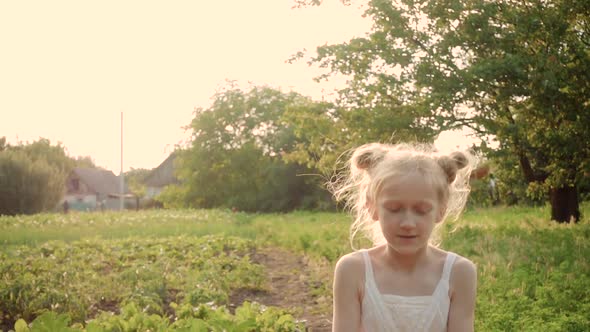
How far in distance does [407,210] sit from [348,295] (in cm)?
41

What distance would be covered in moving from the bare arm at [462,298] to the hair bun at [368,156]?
54 cm

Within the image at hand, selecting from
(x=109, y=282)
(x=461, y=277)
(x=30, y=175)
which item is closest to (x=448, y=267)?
(x=461, y=277)

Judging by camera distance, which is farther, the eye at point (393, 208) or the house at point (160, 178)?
the house at point (160, 178)

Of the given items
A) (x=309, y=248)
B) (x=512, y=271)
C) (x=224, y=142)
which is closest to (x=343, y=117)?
Result: (x=309, y=248)

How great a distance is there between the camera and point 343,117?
47.8 feet

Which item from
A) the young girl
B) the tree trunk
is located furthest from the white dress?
the tree trunk

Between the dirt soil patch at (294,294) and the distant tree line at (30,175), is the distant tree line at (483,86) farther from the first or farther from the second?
the distant tree line at (30,175)

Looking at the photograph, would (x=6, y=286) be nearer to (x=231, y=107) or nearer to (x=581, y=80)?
(x=581, y=80)

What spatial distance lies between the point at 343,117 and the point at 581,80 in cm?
507

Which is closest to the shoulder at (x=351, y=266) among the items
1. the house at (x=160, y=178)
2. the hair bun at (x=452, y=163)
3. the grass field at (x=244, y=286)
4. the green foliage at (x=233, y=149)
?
the hair bun at (x=452, y=163)

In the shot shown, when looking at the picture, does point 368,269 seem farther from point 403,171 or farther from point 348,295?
point 403,171

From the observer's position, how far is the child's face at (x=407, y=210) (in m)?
2.50

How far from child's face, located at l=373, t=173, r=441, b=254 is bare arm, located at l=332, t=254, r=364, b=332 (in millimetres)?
184

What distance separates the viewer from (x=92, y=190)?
2143 inches
